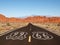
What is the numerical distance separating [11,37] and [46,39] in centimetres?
80

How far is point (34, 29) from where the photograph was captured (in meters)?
3.74

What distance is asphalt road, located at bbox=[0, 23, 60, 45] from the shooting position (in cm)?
358

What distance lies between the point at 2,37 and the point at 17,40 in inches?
14.8

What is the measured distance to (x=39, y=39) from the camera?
3633mm

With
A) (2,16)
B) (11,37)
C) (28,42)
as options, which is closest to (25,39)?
(28,42)

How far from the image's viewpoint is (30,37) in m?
3.64

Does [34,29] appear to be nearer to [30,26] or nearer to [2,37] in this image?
[30,26]

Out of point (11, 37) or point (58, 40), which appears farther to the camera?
point (11, 37)

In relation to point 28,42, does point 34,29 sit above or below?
above

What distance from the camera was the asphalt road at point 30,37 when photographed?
3576mm

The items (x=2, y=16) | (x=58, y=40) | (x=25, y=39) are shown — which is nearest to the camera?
(x=58, y=40)

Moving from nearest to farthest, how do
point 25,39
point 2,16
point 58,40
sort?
point 58,40 < point 25,39 < point 2,16

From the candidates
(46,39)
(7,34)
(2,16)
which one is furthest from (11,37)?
(2,16)

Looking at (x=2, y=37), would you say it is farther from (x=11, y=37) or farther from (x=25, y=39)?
(x=25, y=39)
